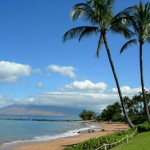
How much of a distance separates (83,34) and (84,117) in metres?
149

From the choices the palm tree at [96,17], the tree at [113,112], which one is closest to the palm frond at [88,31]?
the palm tree at [96,17]

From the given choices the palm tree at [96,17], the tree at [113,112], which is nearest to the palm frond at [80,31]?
the palm tree at [96,17]

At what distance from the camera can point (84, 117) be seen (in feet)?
577

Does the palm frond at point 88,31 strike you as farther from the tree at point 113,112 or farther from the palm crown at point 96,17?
the tree at point 113,112

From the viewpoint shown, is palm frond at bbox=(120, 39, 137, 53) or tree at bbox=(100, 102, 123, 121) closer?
palm frond at bbox=(120, 39, 137, 53)

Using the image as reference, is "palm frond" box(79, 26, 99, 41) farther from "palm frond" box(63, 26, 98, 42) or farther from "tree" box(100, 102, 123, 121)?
"tree" box(100, 102, 123, 121)

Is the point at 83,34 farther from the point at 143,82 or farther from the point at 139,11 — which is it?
the point at 143,82

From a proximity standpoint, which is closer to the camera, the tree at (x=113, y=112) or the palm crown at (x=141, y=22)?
the palm crown at (x=141, y=22)

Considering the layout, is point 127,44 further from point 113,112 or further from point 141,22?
point 113,112

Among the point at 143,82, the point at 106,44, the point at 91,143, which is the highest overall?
the point at 106,44

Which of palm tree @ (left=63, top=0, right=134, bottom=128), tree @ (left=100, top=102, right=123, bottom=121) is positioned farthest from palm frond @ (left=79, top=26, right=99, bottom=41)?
tree @ (left=100, top=102, right=123, bottom=121)

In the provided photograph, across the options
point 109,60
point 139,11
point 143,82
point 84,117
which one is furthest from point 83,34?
point 84,117

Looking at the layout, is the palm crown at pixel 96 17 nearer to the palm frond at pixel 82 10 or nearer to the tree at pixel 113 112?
the palm frond at pixel 82 10

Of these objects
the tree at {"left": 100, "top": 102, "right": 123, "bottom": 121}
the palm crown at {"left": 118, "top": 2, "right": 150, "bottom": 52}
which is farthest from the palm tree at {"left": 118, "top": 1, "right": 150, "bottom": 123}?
the tree at {"left": 100, "top": 102, "right": 123, "bottom": 121}
